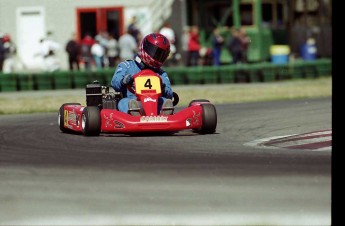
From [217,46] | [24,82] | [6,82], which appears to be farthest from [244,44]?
[6,82]

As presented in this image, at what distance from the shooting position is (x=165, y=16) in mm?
38656

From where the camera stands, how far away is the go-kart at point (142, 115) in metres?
12.0

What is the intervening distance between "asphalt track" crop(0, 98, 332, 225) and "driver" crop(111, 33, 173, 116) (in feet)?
1.29

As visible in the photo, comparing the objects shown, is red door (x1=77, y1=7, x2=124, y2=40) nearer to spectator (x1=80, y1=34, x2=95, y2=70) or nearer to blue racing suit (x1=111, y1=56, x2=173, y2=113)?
spectator (x1=80, y1=34, x2=95, y2=70)

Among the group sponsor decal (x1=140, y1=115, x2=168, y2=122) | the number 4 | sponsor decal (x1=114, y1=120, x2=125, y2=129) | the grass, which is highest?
the number 4

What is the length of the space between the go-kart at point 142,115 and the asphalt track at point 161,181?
0.15 m

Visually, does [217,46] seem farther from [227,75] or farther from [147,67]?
[147,67]

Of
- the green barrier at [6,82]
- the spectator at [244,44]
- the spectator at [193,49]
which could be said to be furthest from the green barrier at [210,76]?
the spectator at [244,44]

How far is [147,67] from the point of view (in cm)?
1263

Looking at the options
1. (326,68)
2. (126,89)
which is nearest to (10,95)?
(326,68)

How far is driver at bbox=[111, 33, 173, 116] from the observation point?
40.6ft

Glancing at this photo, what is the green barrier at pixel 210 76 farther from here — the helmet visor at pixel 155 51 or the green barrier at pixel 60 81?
the helmet visor at pixel 155 51

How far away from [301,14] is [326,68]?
1202cm

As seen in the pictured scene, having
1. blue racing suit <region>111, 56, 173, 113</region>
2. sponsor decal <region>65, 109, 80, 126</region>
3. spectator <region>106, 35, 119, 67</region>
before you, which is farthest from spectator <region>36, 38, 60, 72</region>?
blue racing suit <region>111, 56, 173, 113</region>
